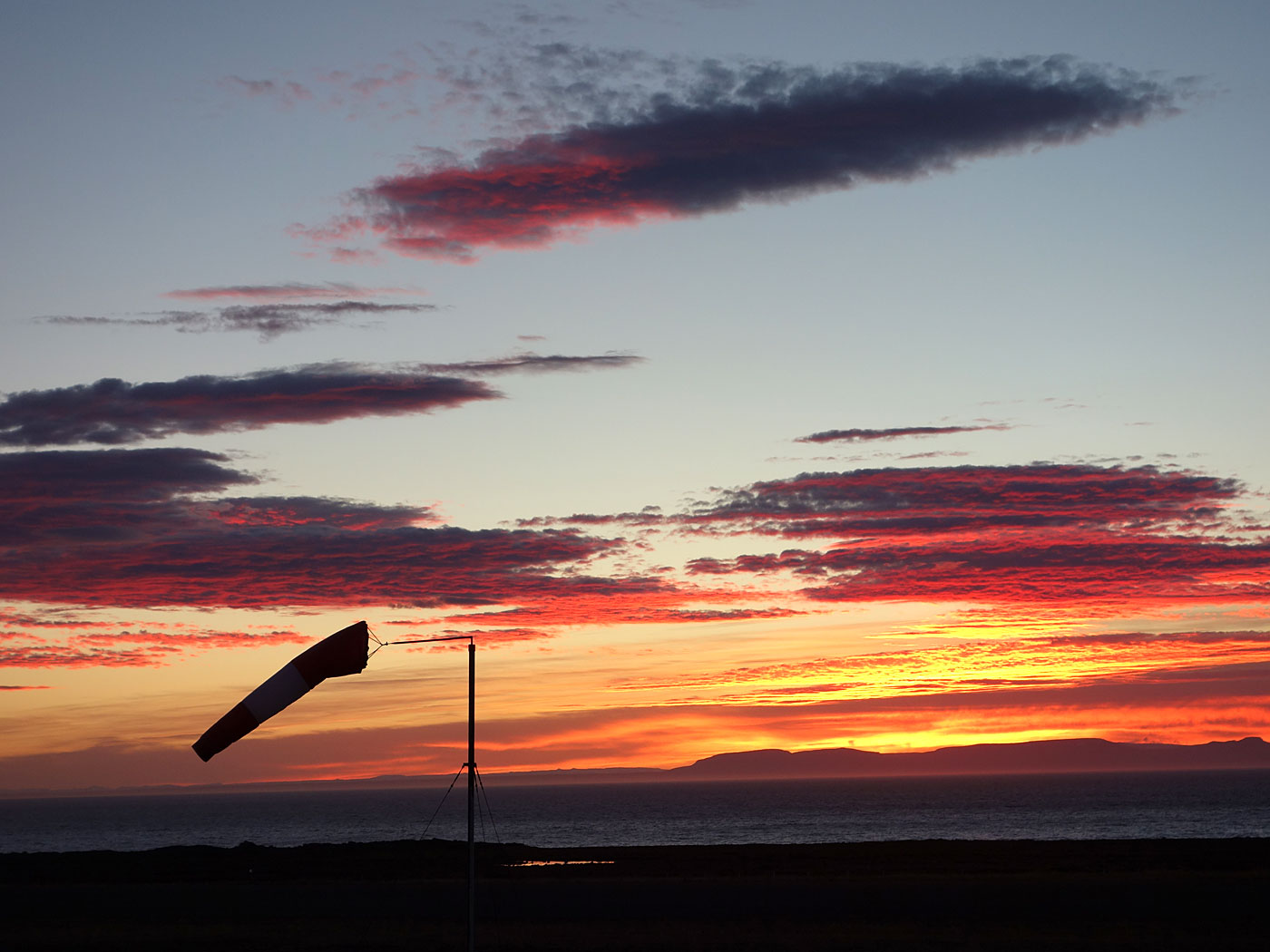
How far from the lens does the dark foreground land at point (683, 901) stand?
32531mm

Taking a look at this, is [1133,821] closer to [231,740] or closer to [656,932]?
[656,932]

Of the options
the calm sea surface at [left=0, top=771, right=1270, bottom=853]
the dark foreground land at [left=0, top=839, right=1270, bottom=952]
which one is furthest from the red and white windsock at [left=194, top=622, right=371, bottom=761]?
the calm sea surface at [left=0, top=771, right=1270, bottom=853]

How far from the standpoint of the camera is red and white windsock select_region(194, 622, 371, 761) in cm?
1495

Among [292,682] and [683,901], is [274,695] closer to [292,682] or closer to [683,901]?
[292,682]

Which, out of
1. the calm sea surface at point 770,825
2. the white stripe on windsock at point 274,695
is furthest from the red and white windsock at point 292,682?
the calm sea surface at point 770,825

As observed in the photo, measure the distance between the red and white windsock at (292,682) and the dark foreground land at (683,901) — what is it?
61.2ft

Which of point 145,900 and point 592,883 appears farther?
point 592,883

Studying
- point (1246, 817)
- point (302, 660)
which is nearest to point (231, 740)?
point (302, 660)

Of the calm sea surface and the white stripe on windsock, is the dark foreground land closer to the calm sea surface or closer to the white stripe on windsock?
the white stripe on windsock

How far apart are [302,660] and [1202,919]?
3134 centimetres

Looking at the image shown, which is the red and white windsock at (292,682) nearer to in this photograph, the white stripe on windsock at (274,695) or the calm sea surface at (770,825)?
the white stripe on windsock at (274,695)

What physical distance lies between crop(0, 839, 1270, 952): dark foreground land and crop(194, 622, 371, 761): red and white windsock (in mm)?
18668

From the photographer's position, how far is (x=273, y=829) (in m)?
147

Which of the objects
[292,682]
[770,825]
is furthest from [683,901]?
[770,825]
